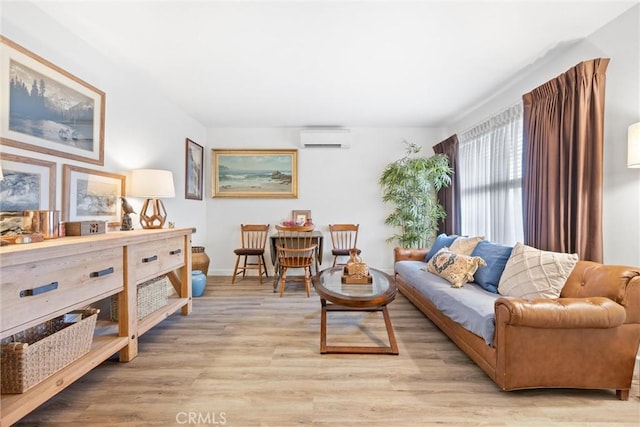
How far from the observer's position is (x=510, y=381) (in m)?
1.49

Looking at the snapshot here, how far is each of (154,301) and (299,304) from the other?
1.47 m

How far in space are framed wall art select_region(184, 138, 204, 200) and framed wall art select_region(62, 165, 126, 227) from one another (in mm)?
1274

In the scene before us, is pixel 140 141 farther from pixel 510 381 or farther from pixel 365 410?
pixel 510 381

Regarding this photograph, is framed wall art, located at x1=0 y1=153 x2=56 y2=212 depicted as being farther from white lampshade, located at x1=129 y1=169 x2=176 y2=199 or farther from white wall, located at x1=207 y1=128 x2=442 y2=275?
white wall, located at x1=207 y1=128 x2=442 y2=275

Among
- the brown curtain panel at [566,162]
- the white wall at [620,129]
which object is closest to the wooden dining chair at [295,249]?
the brown curtain panel at [566,162]

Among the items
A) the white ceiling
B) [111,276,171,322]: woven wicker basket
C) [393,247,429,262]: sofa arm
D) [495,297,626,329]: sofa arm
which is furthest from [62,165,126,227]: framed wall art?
[393,247,429,262]: sofa arm

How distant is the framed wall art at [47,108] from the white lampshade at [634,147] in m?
3.85

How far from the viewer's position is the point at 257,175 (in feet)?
14.4

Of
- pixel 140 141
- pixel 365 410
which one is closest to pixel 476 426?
pixel 365 410

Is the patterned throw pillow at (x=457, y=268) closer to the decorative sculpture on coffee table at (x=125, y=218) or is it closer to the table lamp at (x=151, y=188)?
the table lamp at (x=151, y=188)

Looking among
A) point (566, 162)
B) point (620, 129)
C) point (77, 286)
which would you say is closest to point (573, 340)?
point (566, 162)

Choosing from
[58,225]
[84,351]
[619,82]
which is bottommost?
[84,351]

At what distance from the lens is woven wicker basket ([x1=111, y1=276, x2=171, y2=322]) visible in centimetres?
204

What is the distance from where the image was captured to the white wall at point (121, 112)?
5.70 feet
